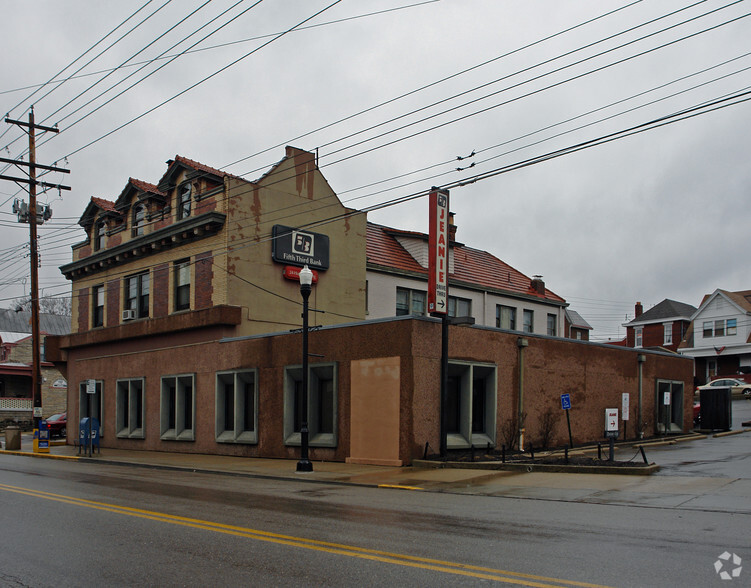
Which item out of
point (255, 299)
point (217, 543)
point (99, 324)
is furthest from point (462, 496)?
point (99, 324)

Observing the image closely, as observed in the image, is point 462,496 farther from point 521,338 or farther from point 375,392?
point 521,338

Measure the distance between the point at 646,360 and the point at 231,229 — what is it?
57.3 feet

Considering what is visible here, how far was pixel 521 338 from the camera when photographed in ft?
76.8

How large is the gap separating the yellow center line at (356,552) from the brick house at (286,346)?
9.80 meters

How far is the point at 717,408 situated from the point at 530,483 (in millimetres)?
20341

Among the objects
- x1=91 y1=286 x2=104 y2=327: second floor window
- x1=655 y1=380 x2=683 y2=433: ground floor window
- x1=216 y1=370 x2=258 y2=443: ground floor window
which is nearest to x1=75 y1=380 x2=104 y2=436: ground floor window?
x1=91 y1=286 x2=104 y2=327: second floor window

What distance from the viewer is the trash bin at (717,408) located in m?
31.9

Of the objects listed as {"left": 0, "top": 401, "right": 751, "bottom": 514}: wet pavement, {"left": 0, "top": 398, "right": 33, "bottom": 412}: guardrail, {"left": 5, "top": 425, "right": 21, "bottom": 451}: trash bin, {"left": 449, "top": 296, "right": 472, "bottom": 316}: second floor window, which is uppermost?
{"left": 449, "top": 296, "right": 472, "bottom": 316}: second floor window

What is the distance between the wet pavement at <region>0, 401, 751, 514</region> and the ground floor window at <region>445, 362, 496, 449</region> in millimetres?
2588

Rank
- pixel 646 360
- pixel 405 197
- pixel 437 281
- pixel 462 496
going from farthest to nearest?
pixel 646 360
pixel 437 281
pixel 405 197
pixel 462 496

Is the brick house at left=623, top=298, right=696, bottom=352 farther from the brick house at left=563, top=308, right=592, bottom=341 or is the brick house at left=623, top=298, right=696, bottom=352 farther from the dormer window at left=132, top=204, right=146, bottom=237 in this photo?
the dormer window at left=132, top=204, right=146, bottom=237

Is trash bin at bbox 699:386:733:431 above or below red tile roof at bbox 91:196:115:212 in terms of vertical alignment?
below

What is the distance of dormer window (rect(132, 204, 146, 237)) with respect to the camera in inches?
1296

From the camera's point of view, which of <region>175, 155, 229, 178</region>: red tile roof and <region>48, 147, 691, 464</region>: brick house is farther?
<region>175, 155, 229, 178</region>: red tile roof
